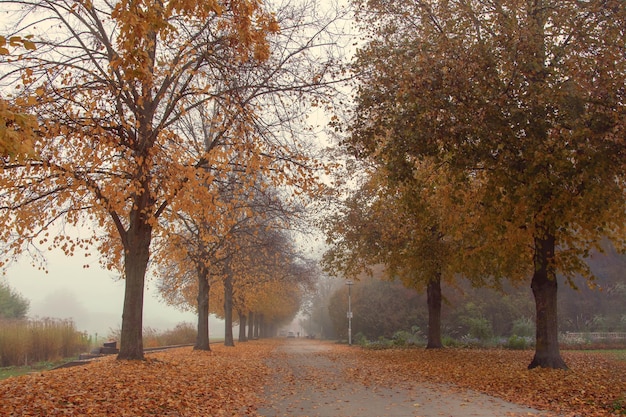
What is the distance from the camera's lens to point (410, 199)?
12.1 meters

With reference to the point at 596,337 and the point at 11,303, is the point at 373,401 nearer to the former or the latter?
the point at 596,337

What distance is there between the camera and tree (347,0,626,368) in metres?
9.84

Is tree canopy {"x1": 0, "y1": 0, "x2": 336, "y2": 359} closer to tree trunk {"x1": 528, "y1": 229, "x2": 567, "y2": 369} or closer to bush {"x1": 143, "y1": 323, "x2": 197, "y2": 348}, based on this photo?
tree trunk {"x1": 528, "y1": 229, "x2": 567, "y2": 369}

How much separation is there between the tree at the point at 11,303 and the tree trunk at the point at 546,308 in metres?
40.6

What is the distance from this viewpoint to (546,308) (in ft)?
43.0

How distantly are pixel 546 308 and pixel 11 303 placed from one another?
143 feet

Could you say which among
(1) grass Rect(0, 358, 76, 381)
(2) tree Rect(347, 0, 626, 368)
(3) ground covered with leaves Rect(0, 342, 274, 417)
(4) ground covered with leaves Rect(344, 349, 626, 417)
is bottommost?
(1) grass Rect(0, 358, 76, 381)

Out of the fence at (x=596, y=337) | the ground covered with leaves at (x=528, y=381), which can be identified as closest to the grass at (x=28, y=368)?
the ground covered with leaves at (x=528, y=381)

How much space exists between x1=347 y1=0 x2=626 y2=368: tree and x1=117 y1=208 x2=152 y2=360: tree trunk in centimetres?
602

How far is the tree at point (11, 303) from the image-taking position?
41.3m

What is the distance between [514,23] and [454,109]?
2.03 metres

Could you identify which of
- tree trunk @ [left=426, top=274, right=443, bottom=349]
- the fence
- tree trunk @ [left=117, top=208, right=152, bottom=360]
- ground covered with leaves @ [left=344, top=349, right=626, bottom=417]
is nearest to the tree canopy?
tree trunk @ [left=117, top=208, right=152, bottom=360]

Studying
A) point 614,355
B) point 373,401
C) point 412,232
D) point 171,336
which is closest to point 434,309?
point 412,232

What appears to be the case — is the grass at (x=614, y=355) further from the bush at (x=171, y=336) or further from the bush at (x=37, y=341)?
the bush at (x=171, y=336)
